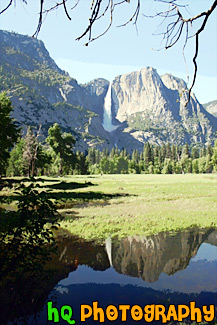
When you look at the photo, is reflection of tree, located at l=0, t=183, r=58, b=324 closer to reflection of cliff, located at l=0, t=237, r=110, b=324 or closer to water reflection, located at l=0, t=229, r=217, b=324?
reflection of cliff, located at l=0, t=237, r=110, b=324

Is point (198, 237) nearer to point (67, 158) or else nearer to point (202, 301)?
point (202, 301)

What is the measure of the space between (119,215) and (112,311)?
43.2 ft

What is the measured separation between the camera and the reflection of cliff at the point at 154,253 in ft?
32.9

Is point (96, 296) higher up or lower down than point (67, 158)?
lower down

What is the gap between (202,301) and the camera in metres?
7.53

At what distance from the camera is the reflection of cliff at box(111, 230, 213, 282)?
1004 cm

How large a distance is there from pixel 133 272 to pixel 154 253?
7.10 ft

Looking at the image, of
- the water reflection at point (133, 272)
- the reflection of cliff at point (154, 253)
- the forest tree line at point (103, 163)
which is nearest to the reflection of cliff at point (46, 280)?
the water reflection at point (133, 272)

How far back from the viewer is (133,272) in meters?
9.84

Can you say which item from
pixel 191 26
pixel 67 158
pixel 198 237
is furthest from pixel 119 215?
pixel 67 158

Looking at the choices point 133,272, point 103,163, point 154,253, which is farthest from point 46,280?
point 103,163

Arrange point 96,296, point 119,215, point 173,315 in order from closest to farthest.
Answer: point 173,315 < point 96,296 < point 119,215

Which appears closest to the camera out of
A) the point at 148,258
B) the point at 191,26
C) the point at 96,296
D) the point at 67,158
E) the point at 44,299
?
the point at 191,26

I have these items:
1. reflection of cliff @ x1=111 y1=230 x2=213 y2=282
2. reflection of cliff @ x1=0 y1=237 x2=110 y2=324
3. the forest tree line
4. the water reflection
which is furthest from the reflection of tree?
the forest tree line
